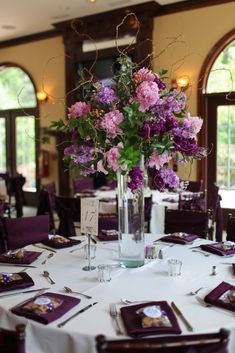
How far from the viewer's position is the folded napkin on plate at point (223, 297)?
182 centimetres

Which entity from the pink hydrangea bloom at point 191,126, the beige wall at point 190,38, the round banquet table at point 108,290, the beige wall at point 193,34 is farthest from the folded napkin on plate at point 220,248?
the beige wall at point 193,34

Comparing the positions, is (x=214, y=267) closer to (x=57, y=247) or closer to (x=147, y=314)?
(x=147, y=314)

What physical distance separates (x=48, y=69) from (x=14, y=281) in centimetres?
699

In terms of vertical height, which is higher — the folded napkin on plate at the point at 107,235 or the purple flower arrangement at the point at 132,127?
the purple flower arrangement at the point at 132,127

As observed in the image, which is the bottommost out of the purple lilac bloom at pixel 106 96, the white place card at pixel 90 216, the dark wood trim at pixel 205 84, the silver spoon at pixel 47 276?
the silver spoon at pixel 47 276

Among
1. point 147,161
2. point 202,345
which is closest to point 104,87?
point 147,161

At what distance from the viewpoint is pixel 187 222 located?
3482mm

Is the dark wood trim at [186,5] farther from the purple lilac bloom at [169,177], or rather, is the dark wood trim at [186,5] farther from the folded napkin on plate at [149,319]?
the folded napkin on plate at [149,319]

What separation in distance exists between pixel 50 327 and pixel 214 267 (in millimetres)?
1089

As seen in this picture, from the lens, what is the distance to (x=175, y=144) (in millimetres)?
2221

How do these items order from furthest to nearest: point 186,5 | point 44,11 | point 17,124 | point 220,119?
point 17,124 → point 44,11 → point 220,119 → point 186,5

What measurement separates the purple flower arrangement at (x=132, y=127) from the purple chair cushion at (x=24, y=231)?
1001mm

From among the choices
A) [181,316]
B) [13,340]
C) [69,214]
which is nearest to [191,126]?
[181,316]

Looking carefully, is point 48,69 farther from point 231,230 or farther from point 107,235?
point 231,230
